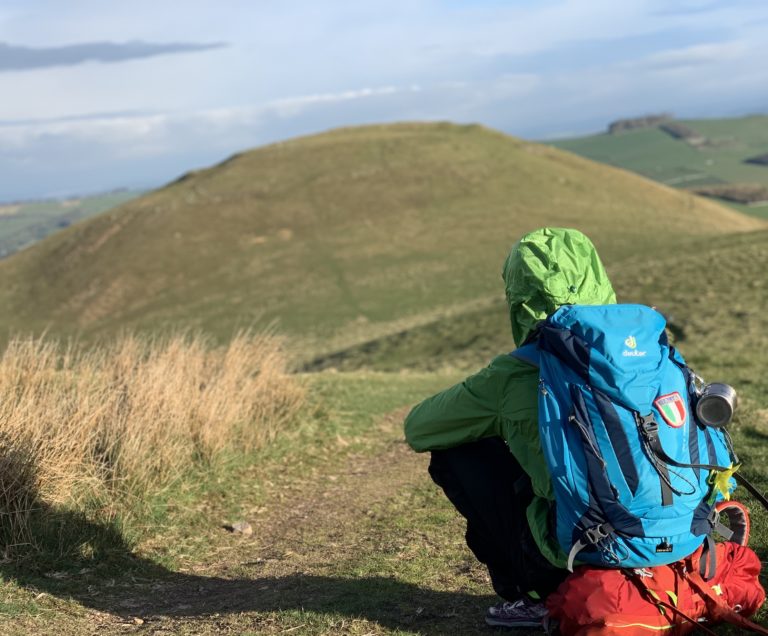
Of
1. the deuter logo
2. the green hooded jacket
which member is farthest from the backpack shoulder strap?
the deuter logo

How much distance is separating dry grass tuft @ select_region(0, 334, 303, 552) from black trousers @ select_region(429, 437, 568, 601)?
10.6 feet

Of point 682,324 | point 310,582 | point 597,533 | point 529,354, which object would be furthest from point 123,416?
point 682,324

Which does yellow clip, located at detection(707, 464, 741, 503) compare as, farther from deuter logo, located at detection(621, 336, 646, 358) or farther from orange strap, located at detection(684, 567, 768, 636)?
deuter logo, located at detection(621, 336, 646, 358)

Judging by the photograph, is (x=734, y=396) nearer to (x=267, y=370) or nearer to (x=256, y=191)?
(x=267, y=370)

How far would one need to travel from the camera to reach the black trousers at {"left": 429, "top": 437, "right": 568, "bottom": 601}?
377cm

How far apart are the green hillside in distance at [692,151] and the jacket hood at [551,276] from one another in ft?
306

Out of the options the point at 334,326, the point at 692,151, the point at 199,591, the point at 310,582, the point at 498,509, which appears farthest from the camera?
the point at 692,151

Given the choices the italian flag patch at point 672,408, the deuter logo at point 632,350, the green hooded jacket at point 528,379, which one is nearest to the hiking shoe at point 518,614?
the green hooded jacket at point 528,379

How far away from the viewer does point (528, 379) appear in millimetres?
3584

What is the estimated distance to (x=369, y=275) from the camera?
3847 cm

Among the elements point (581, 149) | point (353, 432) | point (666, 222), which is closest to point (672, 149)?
point (581, 149)

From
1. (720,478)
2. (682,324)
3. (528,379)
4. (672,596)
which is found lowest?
(682,324)

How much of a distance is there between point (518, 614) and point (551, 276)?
5.55 feet

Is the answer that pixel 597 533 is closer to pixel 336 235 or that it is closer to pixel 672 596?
pixel 672 596
